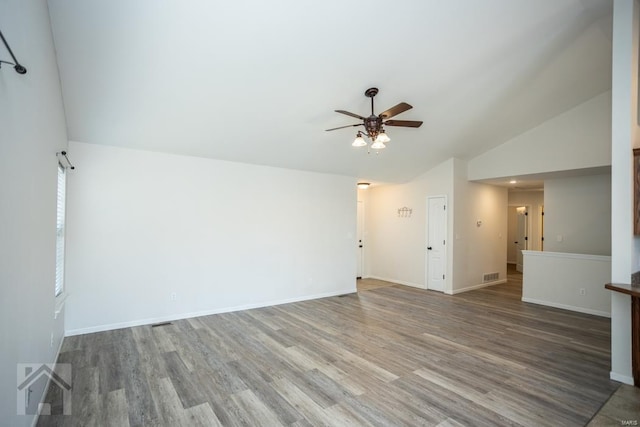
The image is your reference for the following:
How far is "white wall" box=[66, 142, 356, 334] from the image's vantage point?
4.11 m

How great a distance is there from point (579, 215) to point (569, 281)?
61.3 inches

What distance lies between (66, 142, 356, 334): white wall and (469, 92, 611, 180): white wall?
3.84m

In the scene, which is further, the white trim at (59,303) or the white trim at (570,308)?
the white trim at (570,308)

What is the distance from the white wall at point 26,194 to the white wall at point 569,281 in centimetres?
751

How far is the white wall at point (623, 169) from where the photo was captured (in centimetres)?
295

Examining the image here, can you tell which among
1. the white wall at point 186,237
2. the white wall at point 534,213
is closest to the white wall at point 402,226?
the white wall at point 186,237

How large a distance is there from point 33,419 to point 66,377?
0.86m

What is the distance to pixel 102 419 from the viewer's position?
7.62 feet

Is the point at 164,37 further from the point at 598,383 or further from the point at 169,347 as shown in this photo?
the point at 598,383

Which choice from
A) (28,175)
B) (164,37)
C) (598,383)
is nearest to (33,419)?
(28,175)

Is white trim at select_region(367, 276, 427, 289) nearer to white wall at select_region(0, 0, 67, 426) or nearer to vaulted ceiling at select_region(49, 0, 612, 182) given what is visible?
vaulted ceiling at select_region(49, 0, 612, 182)

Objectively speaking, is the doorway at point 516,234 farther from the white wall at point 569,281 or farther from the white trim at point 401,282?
the white trim at point 401,282

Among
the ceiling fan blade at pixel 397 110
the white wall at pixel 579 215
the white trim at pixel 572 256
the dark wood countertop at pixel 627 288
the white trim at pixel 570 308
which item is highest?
the ceiling fan blade at pixel 397 110

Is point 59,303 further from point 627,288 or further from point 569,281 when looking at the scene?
point 569,281
